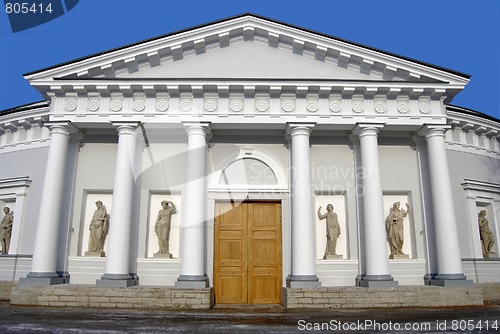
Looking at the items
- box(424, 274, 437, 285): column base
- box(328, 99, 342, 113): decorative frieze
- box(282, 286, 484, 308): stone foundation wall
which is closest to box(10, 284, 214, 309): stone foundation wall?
box(282, 286, 484, 308): stone foundation wall

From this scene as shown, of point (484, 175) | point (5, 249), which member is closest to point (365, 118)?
point (484, 175)

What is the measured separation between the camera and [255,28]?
518 inches

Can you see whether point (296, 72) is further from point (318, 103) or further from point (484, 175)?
point (484, 175)

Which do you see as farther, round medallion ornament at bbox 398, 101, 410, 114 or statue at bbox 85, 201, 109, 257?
statue at bbox 85, 201, 109, 257

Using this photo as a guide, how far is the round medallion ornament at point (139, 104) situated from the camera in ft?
40.7

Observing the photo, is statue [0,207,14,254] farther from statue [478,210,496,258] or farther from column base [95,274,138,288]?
statue [478,210,496,258]

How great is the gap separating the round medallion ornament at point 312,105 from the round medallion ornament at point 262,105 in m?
1.28

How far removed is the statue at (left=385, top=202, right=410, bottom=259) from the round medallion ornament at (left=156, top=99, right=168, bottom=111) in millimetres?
8042

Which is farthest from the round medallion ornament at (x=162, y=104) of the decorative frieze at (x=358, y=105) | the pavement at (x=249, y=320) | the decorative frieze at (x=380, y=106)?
the decorative frieze at (x=380, y=106)

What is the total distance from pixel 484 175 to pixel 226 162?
965 centimetres

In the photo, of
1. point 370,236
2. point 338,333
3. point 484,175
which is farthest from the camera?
point 484,175

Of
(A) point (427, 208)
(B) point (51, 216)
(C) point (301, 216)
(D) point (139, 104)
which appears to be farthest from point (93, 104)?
(A) point (427, 208)

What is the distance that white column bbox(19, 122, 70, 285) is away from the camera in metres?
11.5

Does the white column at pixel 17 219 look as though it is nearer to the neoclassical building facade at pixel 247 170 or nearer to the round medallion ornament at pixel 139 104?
the neoclassical building facade at pixel 247 170
